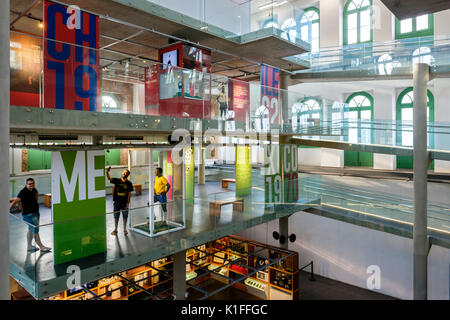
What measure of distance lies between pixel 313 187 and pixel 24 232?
1036 centimetres

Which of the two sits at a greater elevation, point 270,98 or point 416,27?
point 416,27

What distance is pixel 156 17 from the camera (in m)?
8.49

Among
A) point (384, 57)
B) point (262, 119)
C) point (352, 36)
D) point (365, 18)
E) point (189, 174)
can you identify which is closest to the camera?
point (262, 119)

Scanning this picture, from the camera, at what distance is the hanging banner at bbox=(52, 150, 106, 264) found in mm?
5707

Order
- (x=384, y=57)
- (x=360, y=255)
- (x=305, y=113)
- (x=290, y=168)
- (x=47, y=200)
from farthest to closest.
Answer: (x=360, y=255) < (x=290, y=168) < (x=384, y=57) < (x=47, y=200) < (x=305, y=113)

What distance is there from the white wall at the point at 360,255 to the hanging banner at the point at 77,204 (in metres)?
A: 12.0

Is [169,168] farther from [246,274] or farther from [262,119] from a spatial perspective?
[246,274]

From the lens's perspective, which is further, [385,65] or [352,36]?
[352,36]

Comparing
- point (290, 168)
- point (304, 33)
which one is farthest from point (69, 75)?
point (290, 168)

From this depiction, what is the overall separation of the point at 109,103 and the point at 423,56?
12018 millimetres

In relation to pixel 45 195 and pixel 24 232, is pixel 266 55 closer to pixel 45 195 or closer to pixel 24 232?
pixel 24 232

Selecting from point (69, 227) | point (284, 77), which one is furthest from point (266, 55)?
point (69, 227)

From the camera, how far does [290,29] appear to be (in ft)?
37.6

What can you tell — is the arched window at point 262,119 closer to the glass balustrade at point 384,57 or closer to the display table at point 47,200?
the glass balustrade at point 384,57
